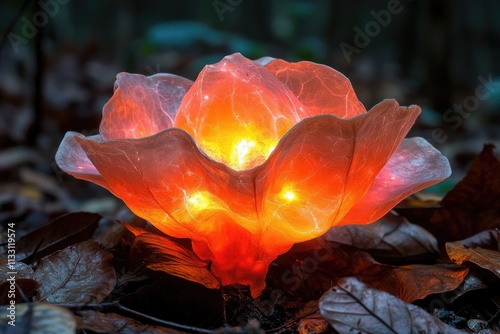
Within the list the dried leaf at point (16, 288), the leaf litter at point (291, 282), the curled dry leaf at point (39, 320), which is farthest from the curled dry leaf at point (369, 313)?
the dried leaf at point (16, 288)

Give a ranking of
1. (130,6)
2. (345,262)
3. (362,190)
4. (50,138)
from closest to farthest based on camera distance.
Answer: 1. (362,190)
2. (345,262)
3. (50,138)
4. (130,6)

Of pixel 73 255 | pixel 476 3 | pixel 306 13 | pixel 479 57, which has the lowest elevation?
pixel 479 57

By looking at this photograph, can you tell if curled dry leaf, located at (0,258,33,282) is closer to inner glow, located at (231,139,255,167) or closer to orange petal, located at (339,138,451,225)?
inner glow, located at (231,139,255,167)

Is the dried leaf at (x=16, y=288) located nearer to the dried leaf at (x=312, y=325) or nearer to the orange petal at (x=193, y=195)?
the orange petal at (x=193, y=195)

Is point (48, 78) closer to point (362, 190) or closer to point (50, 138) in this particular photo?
point (50, 138)

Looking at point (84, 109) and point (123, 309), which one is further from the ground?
point (123, 309)

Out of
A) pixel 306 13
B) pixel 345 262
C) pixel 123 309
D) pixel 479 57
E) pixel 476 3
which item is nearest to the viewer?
pixel 123 309

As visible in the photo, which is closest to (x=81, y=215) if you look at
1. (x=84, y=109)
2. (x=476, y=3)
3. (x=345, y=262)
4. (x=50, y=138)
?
(x=345, y=262)
